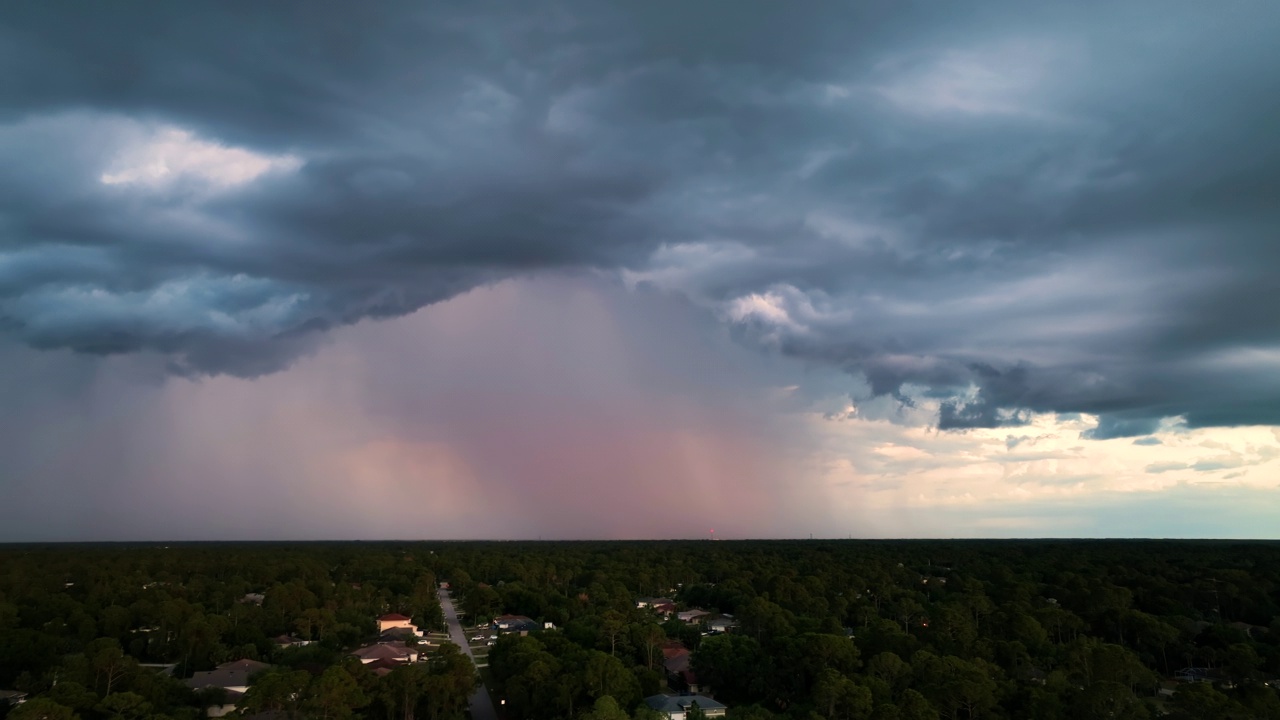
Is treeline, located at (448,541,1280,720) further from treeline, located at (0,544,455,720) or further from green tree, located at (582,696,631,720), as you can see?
treeline, located at (0,544,455,720)

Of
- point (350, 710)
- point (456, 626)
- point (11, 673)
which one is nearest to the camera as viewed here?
point (350, 710)

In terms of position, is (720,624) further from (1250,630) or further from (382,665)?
(1250,630)

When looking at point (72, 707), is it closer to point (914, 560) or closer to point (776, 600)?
point (776, 600)

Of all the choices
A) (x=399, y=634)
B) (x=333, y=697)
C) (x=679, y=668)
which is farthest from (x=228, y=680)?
(x=679, y=668)

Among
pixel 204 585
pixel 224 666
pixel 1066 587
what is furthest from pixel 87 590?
pixel 1066 587

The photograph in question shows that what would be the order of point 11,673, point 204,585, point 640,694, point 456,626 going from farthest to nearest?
1. point 204,585
2. point 456,626
3. point 11,673
4. point 640,694

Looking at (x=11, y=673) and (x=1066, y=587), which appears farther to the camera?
(x=1066, y=587)
